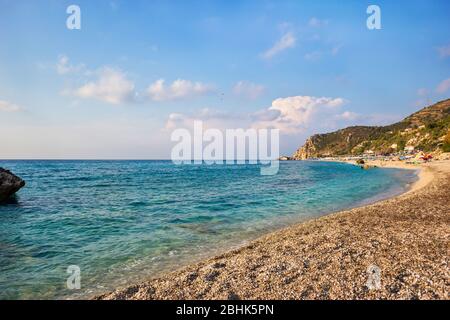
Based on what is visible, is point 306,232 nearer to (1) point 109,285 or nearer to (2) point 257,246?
(2) point 257,246

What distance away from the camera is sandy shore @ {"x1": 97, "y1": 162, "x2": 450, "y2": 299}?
316 inches

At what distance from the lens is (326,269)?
9547mm

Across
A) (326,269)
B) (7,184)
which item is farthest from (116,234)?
(7,184)

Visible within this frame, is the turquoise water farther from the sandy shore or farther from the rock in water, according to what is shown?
the sandy shore

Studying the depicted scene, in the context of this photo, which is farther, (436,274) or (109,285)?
(109,285)

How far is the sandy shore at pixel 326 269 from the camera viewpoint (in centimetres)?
804

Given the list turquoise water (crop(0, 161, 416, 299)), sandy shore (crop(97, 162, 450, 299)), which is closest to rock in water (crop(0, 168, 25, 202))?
turquoise water (crop(0, 161, 416, 299))

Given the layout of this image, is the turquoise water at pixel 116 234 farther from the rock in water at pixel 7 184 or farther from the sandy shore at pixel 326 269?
the sandy shore at pixel 326 269

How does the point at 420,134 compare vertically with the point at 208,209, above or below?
above

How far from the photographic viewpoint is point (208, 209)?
25688mm

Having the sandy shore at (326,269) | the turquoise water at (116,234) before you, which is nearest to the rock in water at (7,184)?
the turquoise water at (116,234)

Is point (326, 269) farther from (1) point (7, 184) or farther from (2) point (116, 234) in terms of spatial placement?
(1) point (7, 184)
